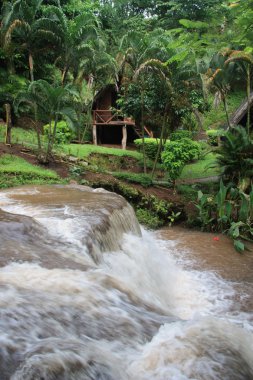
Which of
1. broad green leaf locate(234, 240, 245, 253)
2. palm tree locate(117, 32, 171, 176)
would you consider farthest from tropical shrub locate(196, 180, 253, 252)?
palm tree locate(117, 32, 171, 176)

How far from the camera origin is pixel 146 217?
11.0 meters

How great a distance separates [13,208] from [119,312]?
4.35m

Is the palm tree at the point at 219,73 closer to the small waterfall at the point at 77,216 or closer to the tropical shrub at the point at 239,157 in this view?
the tropical shrub at the point at 239,157

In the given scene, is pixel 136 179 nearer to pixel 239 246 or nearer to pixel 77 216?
pixel 239 246

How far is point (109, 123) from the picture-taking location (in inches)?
894

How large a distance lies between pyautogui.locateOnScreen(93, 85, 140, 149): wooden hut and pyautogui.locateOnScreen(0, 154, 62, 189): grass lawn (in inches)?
401

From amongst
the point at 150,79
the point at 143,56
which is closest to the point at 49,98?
the point at 143,56

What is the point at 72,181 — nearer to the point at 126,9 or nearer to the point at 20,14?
the point at 20,14

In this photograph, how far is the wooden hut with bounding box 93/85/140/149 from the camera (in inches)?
896

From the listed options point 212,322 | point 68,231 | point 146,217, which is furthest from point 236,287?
point 146,217

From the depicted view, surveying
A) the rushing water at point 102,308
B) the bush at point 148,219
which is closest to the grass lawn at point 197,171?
the bush at point 148,219

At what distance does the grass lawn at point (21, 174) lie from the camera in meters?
11.4

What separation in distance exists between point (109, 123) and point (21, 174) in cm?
1156

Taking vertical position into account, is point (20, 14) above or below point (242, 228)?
above
